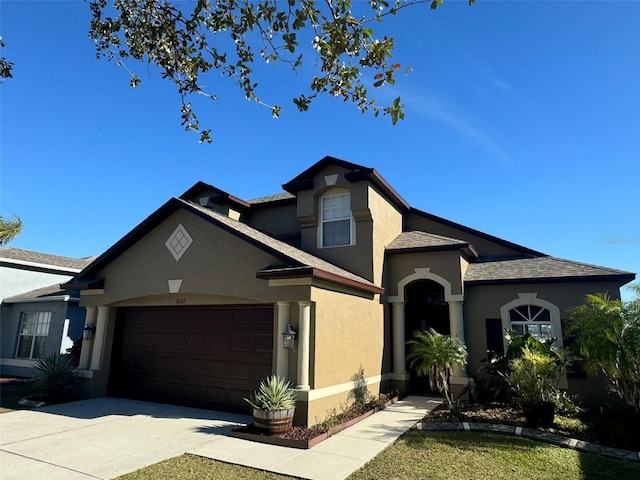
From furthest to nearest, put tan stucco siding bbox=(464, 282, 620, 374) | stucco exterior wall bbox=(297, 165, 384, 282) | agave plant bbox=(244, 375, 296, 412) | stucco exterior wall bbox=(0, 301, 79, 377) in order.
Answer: stucco exterior wall bbox=(0, 301, 79, 377), stucco exterior wall bbox=(297, 165, 384, 282), tan stucco siding bbox=(464, 282, 620, 374), agave plant bbox=(244, 375, 296, 412)

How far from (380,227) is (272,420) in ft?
23.5

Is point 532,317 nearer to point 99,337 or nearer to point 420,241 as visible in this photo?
point 420,241

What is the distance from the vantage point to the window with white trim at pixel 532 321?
12.1 m

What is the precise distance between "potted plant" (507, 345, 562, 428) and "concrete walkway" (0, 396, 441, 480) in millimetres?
2422

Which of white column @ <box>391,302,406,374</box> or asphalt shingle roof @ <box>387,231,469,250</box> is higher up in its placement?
asphalt shingle roof @ <box>387,231,469,250</box>

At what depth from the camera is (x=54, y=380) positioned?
37.3 feet

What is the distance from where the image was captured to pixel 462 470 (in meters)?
6.45

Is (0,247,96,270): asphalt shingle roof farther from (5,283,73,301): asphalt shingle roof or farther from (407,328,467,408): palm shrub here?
(407,328,467,408): palm shrub

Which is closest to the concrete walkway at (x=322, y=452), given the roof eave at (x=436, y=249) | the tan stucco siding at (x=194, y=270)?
the tan stucco siding at (x=194, y=270)

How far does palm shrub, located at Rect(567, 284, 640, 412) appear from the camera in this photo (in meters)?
8.43

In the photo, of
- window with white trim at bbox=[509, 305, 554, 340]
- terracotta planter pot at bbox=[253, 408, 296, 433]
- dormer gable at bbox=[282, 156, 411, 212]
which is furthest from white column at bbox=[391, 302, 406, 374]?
terracotta planter pot at bbox=[253, 408, 296, 433]

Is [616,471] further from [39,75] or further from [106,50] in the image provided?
[39,75]

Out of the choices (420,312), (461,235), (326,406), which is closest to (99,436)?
(326,406)

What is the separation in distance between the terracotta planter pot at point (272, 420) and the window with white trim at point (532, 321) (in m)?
7.91
